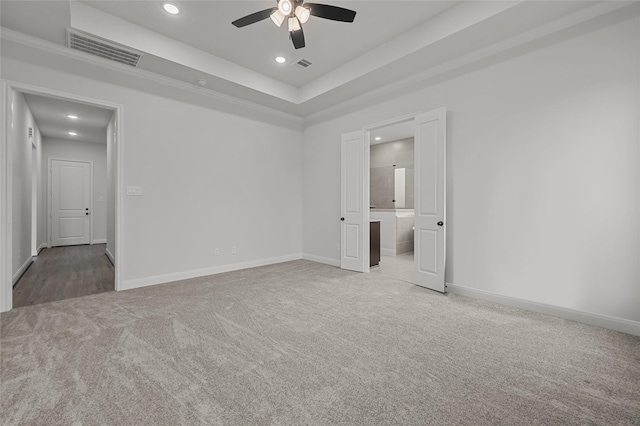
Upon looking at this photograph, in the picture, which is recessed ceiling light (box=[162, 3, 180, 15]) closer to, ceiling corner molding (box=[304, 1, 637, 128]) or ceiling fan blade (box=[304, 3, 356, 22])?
ceiling fan blade (box=[304, 3, 356, 22])

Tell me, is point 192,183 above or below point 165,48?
below

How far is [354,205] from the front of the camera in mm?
4906

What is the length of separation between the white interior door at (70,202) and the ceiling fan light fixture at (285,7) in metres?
8.61

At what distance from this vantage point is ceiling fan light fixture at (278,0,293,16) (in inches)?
96.9

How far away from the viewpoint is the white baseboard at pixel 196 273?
12.6 ft

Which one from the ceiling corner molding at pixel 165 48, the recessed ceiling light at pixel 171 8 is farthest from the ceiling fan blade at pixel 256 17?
the ceiling corner molding at pixel 165 48

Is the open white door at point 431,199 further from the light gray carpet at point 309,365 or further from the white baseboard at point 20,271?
the white baseboard at point 20,271

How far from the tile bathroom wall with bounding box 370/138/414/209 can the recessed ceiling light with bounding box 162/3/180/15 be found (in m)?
5.85

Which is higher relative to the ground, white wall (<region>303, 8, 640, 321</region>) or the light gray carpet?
white wall (<region>303, 8, 640, 321</region>)

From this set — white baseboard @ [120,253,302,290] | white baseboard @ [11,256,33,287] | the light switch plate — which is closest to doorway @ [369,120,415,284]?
white baseboard @ [120,253,302,290]

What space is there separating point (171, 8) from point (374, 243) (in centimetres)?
451

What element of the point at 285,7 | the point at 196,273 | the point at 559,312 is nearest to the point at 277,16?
the point at 285,7

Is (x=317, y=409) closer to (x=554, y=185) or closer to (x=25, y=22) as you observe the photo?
(x=554, y=185)

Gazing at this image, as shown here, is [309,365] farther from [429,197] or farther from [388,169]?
[388,169]
